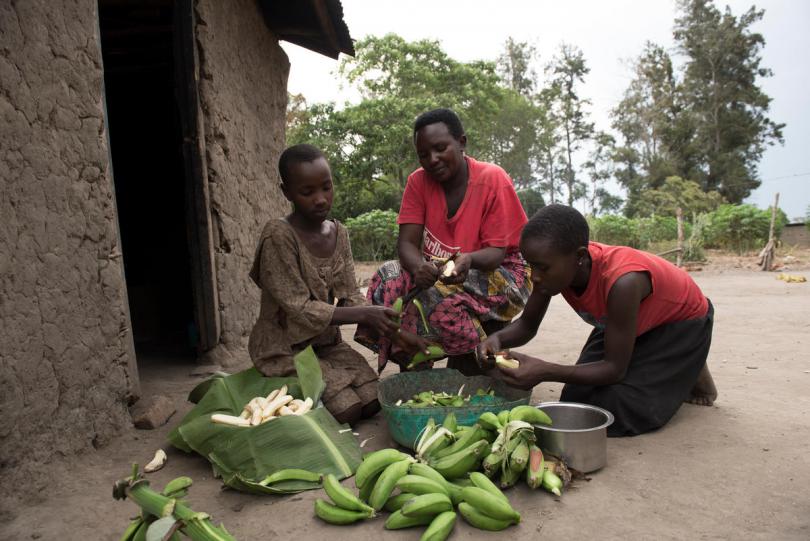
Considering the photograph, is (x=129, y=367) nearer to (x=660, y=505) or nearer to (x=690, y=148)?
(x=660, y=505)

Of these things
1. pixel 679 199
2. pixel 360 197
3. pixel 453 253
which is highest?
pixel 360 197

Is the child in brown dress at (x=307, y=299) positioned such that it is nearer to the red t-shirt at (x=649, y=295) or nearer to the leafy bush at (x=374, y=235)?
the red t-shirt at (x=649, y=295)

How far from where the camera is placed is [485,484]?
2051mm

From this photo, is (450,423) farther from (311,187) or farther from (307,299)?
(311,187)

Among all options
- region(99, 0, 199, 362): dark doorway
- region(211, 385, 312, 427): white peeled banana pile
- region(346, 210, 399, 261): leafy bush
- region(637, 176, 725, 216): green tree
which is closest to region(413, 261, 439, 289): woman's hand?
region(211, 385, 312, 427): white peeled banana pile

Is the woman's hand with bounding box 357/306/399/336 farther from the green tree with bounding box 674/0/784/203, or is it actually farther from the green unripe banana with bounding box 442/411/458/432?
the green tree with bounding box 674/0/784/203

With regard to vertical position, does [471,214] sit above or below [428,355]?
above

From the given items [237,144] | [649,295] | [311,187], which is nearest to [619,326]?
[649,295]

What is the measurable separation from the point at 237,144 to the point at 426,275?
234 centimetres

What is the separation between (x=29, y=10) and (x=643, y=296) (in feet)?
10.1

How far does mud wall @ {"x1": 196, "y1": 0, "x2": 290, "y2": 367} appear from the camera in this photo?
14.1 ft

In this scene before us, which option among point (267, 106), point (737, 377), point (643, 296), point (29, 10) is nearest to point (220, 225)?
point (267, 106)

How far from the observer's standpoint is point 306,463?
238cm

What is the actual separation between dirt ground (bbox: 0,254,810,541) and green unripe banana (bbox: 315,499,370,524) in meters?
0.03
